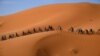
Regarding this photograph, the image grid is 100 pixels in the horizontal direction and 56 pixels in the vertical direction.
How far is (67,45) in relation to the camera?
1949mm

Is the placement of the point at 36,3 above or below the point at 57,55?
above

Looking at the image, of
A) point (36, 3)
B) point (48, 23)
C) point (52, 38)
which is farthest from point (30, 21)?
point (52, 38)

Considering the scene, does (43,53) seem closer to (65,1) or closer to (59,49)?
(59,49)

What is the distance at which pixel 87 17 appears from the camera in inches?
145

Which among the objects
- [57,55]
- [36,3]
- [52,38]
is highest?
[36,3]

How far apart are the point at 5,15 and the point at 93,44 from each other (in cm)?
251

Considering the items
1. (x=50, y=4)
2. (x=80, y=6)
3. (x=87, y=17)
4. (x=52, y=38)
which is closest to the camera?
(x=52, y=38)

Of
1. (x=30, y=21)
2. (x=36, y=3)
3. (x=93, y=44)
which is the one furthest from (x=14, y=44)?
(x=36, y=3)

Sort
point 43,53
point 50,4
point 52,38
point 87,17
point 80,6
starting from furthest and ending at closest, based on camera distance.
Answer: point 50,4
point 80,6
point 87,17
point 52,38
point 43,53

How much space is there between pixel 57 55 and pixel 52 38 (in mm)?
161

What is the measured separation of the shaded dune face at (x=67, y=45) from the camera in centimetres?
187

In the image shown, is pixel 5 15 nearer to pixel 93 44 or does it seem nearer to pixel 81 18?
pixel 81 18

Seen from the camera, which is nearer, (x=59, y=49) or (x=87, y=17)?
(x=59, y=49)

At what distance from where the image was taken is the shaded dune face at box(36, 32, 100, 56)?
6.14ft
